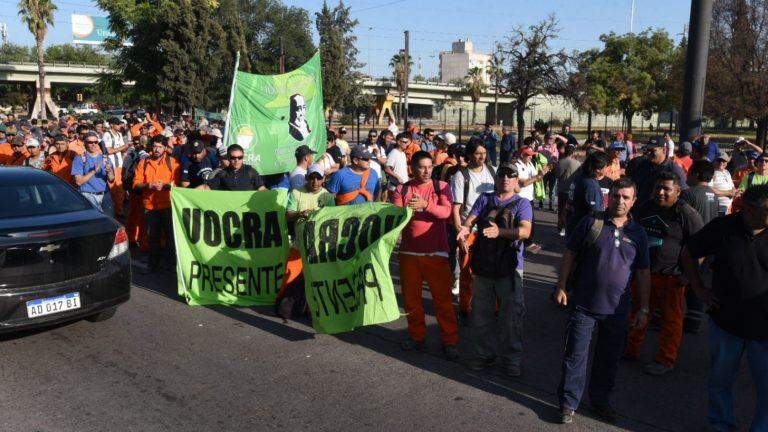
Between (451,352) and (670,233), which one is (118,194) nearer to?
(451,352)

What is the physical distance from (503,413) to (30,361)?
4162 mm

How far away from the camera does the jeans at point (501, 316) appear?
17.8ft

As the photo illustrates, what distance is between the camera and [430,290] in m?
5.81

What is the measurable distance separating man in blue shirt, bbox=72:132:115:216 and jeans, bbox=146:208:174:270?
35.2 inches

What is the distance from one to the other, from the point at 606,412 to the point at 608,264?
3.60 feet

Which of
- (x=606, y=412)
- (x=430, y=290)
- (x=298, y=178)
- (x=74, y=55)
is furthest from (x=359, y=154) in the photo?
(x=74, y=55)

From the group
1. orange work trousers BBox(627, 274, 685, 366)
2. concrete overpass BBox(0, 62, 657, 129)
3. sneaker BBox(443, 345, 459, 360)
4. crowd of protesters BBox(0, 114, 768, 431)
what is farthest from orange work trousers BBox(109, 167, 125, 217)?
concrete overpass BBox(0, 62, 657, 129)

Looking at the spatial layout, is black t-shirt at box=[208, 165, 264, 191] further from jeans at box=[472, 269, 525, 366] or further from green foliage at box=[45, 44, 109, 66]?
green foliage at box=[45, 44, 109, 66]

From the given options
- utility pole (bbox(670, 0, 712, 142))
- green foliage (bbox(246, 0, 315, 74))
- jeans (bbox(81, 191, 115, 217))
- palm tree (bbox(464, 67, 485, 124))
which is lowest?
jeans (bbox(81, 191, 115, 217))

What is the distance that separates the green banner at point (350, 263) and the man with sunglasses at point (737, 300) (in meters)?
2.51

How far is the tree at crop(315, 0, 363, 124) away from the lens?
47312mm

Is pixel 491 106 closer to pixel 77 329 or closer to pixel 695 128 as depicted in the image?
pixel 695 128

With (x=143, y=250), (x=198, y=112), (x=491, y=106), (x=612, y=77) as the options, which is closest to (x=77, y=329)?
(x=143, y=250)

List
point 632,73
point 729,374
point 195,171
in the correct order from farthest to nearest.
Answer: point 632,73 → point 195,171 → point 729,374
